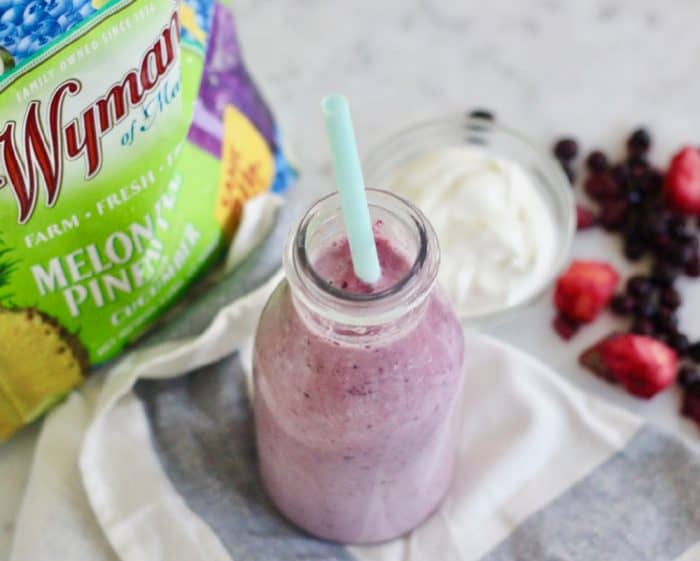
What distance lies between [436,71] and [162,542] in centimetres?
61

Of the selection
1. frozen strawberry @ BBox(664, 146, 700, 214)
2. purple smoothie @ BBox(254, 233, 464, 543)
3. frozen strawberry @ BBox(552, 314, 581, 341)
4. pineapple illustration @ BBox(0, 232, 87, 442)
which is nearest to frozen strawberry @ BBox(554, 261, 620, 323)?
frozen strawberry @ BBox(552, 314, 581, 341)

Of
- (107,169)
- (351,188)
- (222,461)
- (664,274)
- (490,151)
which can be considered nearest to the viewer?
(351,188)

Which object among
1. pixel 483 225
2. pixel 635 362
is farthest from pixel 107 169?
pixel 635 362

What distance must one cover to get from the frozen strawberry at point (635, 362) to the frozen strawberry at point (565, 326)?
3 centimetres

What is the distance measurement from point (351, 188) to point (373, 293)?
68 mm

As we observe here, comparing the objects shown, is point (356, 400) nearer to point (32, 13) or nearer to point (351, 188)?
point (351, 188)

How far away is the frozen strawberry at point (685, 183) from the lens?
3.59ft

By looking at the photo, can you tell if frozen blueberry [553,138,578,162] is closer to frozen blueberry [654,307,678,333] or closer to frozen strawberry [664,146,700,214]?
frozen strawberry [664,146,700,214]

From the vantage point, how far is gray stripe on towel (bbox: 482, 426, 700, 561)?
880 millimetres

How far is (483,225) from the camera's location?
3.42 ft

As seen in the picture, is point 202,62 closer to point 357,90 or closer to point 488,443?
point 357,90

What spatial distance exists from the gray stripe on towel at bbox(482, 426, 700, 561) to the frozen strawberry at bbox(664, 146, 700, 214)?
0.90 ft

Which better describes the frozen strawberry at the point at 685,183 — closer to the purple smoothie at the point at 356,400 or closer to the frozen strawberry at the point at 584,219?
the frozen strawberry at the point at 584,219

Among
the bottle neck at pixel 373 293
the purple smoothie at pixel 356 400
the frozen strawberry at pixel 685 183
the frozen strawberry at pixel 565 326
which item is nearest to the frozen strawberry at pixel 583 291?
the frozen strawberry at pixel 565 326
